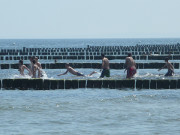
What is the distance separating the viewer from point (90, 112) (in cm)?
2217

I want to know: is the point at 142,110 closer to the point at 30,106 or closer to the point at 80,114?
the point at 80,114

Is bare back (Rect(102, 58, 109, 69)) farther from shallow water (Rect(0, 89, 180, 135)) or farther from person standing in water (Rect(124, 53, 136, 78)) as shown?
shallow water (Rect(0, 89, 180, 135))

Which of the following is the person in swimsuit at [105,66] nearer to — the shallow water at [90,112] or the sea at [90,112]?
the sea at [90,112]

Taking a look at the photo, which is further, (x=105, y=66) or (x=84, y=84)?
(x=105, y=66)

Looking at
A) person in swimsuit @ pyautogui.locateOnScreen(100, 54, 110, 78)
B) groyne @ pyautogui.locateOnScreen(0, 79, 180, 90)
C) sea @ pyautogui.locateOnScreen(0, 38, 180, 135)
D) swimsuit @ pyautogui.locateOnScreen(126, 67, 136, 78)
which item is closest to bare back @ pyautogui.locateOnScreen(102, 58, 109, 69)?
person in swimsuit @ pyautogui.locateOnScreen(100, 54, 110, 78)

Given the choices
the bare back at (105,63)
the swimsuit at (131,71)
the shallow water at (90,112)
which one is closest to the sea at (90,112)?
the shallow water at (90,112)

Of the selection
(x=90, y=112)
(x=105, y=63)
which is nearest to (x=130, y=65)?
(x=105, y=63)

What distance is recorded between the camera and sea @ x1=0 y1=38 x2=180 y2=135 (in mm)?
18328

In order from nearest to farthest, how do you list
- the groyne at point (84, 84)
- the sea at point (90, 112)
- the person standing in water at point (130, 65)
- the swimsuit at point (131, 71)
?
the sea at point (90, 112)
the groyne at point (84, 84)
the person standing in water at point (130, 65)
the swimsuit at point (131, 71)

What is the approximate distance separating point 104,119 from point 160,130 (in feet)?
8.74

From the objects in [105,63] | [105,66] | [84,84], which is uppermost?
[105,63]

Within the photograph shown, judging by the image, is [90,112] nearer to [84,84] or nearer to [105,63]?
[84,84]

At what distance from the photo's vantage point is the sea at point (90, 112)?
18328 mm

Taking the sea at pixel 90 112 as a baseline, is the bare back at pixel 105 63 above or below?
above
